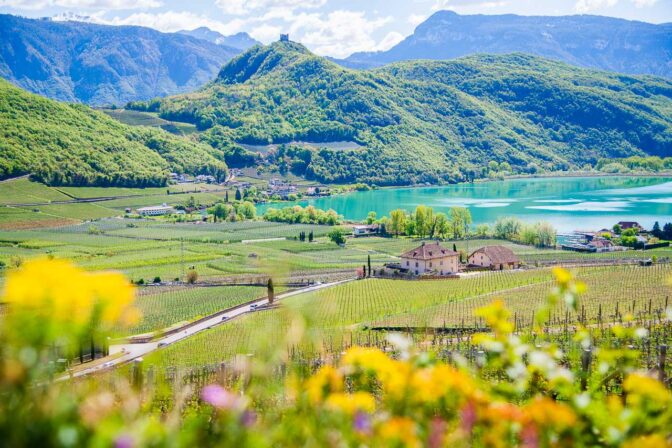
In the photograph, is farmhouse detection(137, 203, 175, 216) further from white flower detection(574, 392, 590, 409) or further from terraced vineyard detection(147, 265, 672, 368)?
white flower detection(574, 392, 590, 409)

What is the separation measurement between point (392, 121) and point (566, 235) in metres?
132

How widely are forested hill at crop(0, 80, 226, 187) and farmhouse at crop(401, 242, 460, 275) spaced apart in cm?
7690

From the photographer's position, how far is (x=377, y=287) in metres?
42.2

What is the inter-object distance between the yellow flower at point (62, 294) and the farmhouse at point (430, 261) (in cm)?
4602

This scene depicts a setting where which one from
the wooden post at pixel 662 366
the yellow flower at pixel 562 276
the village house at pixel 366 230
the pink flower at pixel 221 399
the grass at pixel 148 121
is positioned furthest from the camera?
the grass at pixel 148 121

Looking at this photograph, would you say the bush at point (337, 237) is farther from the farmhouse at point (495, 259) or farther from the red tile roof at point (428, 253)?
the red tile roof at point (428, 253)

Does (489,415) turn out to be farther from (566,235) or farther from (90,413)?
(566,235)

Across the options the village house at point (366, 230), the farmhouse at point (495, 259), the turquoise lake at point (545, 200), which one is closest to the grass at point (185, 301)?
the farmhouse at point (495, 259)

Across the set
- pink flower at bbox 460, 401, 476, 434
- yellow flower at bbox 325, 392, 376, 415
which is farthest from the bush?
yellow flower at bbox 325, 392, 376, 415

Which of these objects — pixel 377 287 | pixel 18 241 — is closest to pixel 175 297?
pixel 377 287

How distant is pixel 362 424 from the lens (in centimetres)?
212

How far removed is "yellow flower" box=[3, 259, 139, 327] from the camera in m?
1.78

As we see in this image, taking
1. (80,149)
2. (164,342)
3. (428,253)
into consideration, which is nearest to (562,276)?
(164,342)

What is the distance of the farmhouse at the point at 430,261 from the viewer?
47.8 metres
